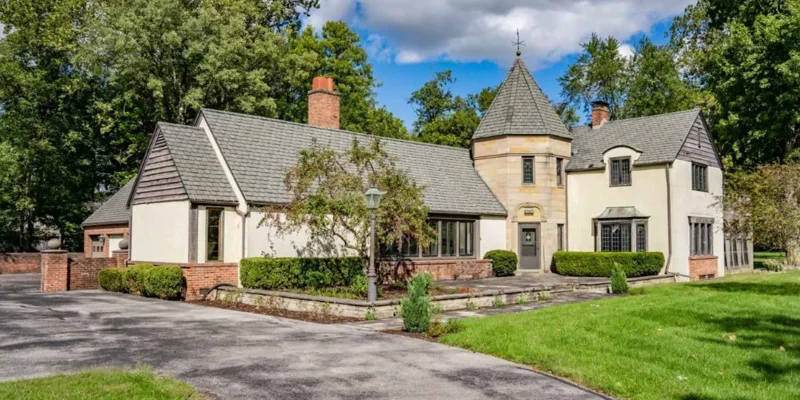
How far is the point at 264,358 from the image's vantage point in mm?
10258

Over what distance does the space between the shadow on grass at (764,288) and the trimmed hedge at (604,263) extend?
3569mm

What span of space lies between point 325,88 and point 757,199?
694 inches

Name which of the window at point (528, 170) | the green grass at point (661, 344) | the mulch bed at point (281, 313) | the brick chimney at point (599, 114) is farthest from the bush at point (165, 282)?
the brick chimney at point (599, 114)

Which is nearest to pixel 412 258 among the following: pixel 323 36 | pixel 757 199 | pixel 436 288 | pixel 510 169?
pixel 436 288

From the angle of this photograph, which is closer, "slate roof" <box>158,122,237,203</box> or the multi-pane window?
"slate roof" <box>158,122,237,203</box>

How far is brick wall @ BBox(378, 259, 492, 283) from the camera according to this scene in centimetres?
2495

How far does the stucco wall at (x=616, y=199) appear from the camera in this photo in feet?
94.0

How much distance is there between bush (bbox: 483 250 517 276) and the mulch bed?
43.4ft

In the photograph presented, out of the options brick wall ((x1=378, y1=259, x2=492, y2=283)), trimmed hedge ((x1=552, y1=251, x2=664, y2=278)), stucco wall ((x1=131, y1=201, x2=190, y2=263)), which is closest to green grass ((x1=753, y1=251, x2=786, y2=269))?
trimmed hedge ((x1=552, y1=251, x2=664, y2=278))

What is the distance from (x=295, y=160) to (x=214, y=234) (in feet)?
15.9

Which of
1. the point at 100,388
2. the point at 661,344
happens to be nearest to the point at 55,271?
the point at 100,388

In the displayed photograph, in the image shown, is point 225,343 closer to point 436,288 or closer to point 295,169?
point 295,169

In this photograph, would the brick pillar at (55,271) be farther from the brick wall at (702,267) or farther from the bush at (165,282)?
the brick wall at (702,267)

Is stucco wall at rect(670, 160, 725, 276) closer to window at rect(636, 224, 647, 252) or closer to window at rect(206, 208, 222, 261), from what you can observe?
window at rect(636, 224, 647, 252)
